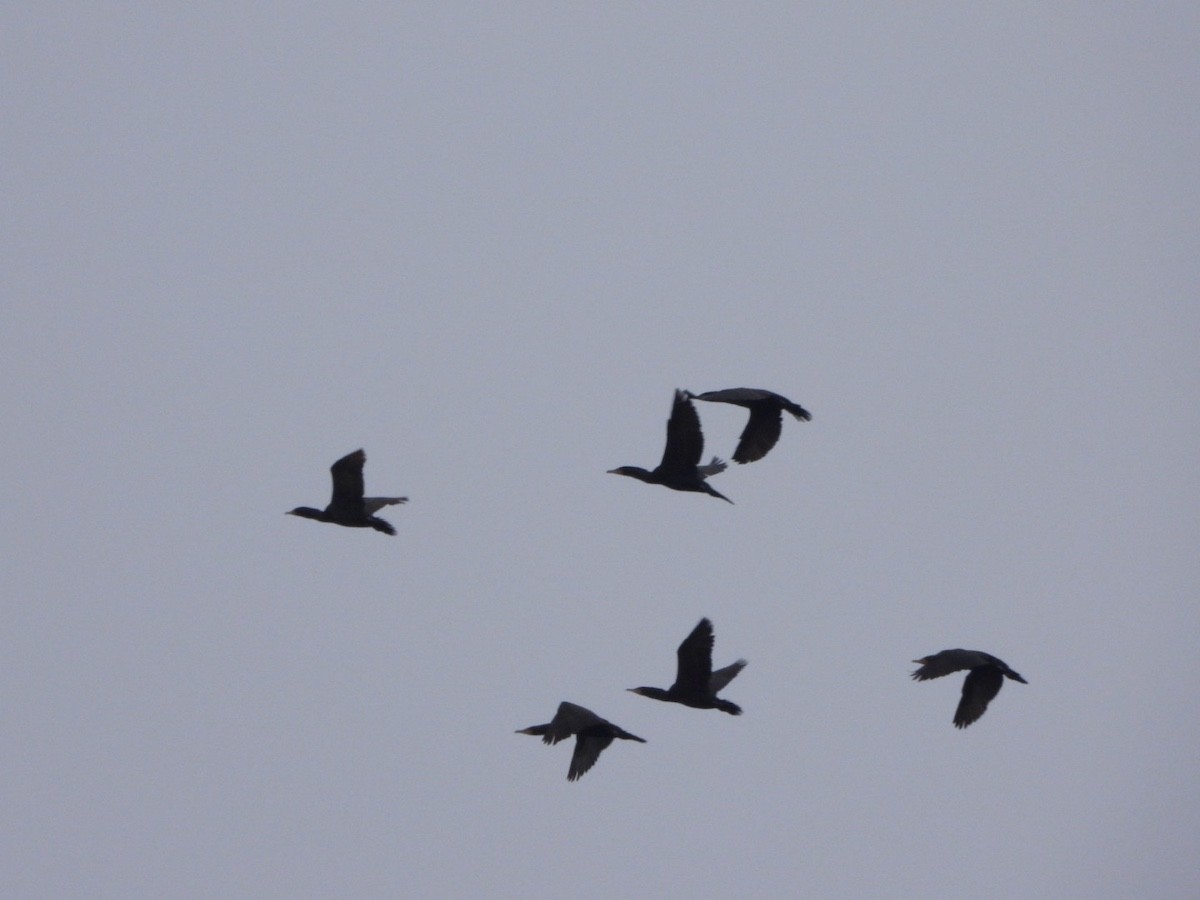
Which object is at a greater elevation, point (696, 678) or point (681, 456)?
point (681, 456)

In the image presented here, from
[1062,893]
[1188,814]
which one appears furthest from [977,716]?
[1188,814]

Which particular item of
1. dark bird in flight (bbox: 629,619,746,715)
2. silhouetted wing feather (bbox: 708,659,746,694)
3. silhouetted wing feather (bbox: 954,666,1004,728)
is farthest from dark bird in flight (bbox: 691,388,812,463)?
silhouetted wing feather (bbox: 954,666,1004,728)

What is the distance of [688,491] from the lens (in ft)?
91.6

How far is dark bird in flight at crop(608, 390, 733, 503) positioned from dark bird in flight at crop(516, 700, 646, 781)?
3.22 meters

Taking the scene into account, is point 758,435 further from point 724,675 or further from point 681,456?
point 724,675

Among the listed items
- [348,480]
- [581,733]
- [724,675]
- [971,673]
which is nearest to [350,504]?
[348,480]

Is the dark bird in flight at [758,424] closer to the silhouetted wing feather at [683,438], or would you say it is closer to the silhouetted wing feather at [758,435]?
the silhouetted wing feather at [758,435]

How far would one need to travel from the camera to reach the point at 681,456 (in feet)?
90.8

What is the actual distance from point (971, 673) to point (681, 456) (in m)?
5.04

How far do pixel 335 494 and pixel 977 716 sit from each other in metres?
9.10

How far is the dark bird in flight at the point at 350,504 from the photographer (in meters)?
28.0

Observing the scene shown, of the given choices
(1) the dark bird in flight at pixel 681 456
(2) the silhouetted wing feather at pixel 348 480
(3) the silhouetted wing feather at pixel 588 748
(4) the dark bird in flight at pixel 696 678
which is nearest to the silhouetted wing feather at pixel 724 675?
(4) the dark bird in flight at pixel 696 678

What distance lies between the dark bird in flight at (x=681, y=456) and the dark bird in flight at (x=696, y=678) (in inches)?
81.4

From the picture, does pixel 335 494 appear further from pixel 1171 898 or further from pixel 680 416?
pixel 1171 898
